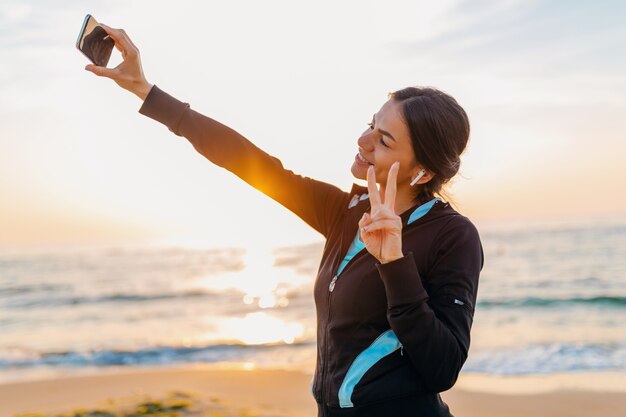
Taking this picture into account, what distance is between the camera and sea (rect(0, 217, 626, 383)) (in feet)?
36.4

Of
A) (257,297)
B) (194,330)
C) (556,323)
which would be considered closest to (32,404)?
(194,330)

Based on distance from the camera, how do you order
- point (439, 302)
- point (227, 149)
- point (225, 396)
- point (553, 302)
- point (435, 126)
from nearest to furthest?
1. point (439, 302)
2. point (435, 126)
3. point (227, 149)
4. point (225, 396)
5. point (553, 302)

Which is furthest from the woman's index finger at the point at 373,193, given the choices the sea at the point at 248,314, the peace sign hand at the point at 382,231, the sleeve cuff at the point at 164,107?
the sea at the point at 248,314

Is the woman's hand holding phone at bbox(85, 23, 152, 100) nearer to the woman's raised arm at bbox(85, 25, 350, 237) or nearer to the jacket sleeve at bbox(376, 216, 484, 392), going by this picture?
the woman's raised arm at bbox(85, 25, 350, 237)

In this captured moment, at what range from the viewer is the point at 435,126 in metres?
2.18

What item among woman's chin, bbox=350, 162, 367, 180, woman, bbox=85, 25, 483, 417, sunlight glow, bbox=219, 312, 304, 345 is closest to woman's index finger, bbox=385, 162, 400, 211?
woman, bbox=85, 25, 483, 417

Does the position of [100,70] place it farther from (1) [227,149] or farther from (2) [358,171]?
(2) [358,171]

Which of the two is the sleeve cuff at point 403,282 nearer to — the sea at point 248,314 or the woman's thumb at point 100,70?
Result: the woman's thumb at point 100,70

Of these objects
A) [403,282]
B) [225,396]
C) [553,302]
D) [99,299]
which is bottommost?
[225,396]

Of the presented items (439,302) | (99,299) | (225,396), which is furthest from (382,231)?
(99,299)

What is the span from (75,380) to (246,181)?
8109 mm

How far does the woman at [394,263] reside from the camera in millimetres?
1909

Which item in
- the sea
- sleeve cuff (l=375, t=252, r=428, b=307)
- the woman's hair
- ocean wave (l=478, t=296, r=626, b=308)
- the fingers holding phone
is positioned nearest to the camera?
sleeve cuff (l=375, t=252, r=428, b=307)

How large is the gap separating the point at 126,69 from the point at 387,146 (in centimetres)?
92
